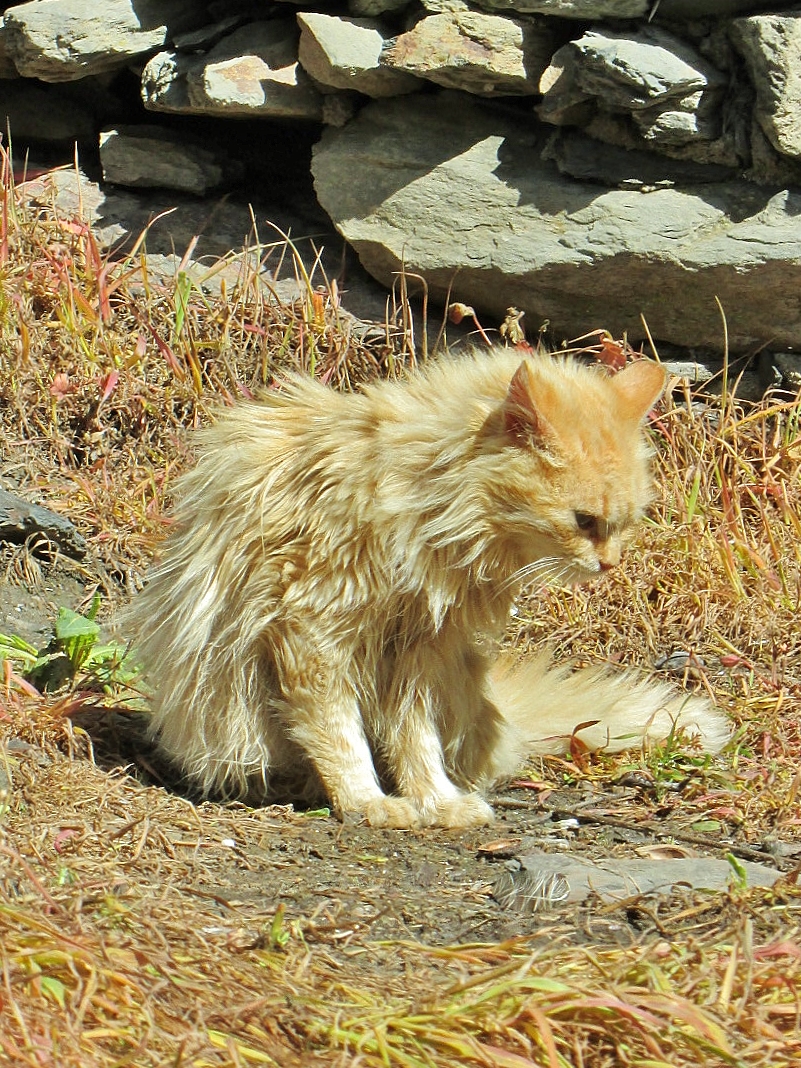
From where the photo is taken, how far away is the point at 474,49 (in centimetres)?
539

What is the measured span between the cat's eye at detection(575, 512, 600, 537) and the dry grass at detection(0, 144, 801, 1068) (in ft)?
3.16

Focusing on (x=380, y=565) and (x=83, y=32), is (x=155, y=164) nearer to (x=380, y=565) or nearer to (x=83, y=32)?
(x=83, y=32)

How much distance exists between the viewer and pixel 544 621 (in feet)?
17.0

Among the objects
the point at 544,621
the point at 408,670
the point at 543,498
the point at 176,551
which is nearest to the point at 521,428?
the point at 543,498

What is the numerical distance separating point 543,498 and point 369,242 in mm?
2646

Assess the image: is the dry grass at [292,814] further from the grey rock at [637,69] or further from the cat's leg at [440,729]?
the grey rock at [637,69]

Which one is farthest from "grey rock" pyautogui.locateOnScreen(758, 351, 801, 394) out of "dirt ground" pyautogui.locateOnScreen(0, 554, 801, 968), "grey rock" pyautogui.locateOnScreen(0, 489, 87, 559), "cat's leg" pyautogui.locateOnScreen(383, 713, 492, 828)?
"grey rock" pyautogui.locateOnScreen(0, 489, 87, 559)

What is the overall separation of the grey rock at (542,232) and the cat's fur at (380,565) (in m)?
1.67

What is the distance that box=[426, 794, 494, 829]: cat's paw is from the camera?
150 inches

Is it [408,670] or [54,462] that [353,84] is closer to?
[54,462]

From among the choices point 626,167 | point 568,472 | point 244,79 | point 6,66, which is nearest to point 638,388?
point 568,472

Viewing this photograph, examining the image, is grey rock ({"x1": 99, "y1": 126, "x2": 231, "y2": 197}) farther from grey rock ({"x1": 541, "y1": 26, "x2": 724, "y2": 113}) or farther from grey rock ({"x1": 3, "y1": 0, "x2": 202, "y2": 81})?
grey rock ({"x1": 541, "y1": 26, "x2": 724, "y2": 113})

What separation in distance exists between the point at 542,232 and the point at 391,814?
2.90 metres

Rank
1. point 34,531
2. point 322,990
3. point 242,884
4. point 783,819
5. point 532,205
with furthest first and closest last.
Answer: point 532,205 → point 34,531 → point 783,819 → point 242,884 → point 322,990
